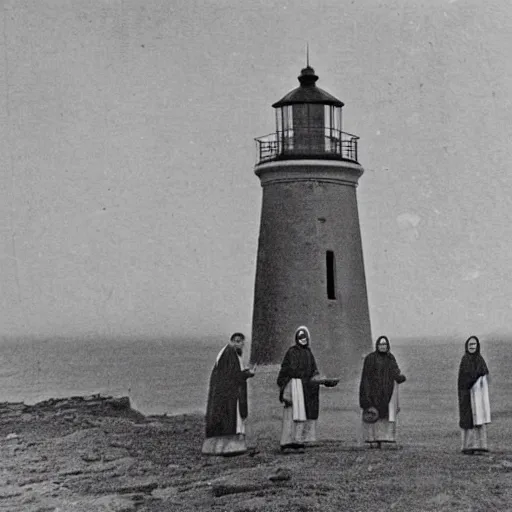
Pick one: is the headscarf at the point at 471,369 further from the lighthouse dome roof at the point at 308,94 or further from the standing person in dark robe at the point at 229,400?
the lighthouse dome roof at the point at 308,94

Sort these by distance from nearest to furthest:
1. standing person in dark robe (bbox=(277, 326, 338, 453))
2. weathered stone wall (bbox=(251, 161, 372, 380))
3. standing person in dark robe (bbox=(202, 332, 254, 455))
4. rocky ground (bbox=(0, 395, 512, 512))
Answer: rocky ground (bbox=(0, 395, 512, 512))
standing person in dark robe (bbox=(202, 332, 254, 455))
standing person in dark robe (bbox=(277, 326, 338, 453))
weathered stone wall (bbox=(251, 161, 372, 380))

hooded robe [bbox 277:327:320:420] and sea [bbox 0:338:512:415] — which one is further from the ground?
sea [bbox 0:338:512:415]

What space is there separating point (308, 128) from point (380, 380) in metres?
9.10

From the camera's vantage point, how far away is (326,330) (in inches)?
835

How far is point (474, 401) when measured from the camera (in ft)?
45.7

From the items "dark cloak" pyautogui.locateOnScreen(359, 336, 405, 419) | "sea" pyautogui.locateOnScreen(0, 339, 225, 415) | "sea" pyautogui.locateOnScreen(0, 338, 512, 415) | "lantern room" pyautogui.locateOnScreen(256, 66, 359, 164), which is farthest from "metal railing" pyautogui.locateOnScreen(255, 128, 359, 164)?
"sea" pyautogui.locateOnScreen(0, 339, 225, 415)

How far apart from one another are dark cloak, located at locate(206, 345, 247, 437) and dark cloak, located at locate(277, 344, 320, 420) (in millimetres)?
595

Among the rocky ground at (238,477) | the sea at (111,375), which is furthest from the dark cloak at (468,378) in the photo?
the sea at (111,375)

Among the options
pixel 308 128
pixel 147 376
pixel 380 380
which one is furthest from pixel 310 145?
pixel 147 376

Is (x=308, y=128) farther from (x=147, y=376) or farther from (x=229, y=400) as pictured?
(x=147, y=376)

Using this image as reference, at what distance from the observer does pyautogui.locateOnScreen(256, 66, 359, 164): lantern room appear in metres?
21.9

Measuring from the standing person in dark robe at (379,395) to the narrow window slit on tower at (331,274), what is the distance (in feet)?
Result: 24.0

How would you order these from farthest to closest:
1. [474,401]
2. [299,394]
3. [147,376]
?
[147,376] → [474,401] → [299,394]

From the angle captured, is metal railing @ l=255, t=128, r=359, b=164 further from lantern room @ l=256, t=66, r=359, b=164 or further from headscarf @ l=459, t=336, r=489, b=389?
headscarf @ l=459, t=336, r=489, b=389
